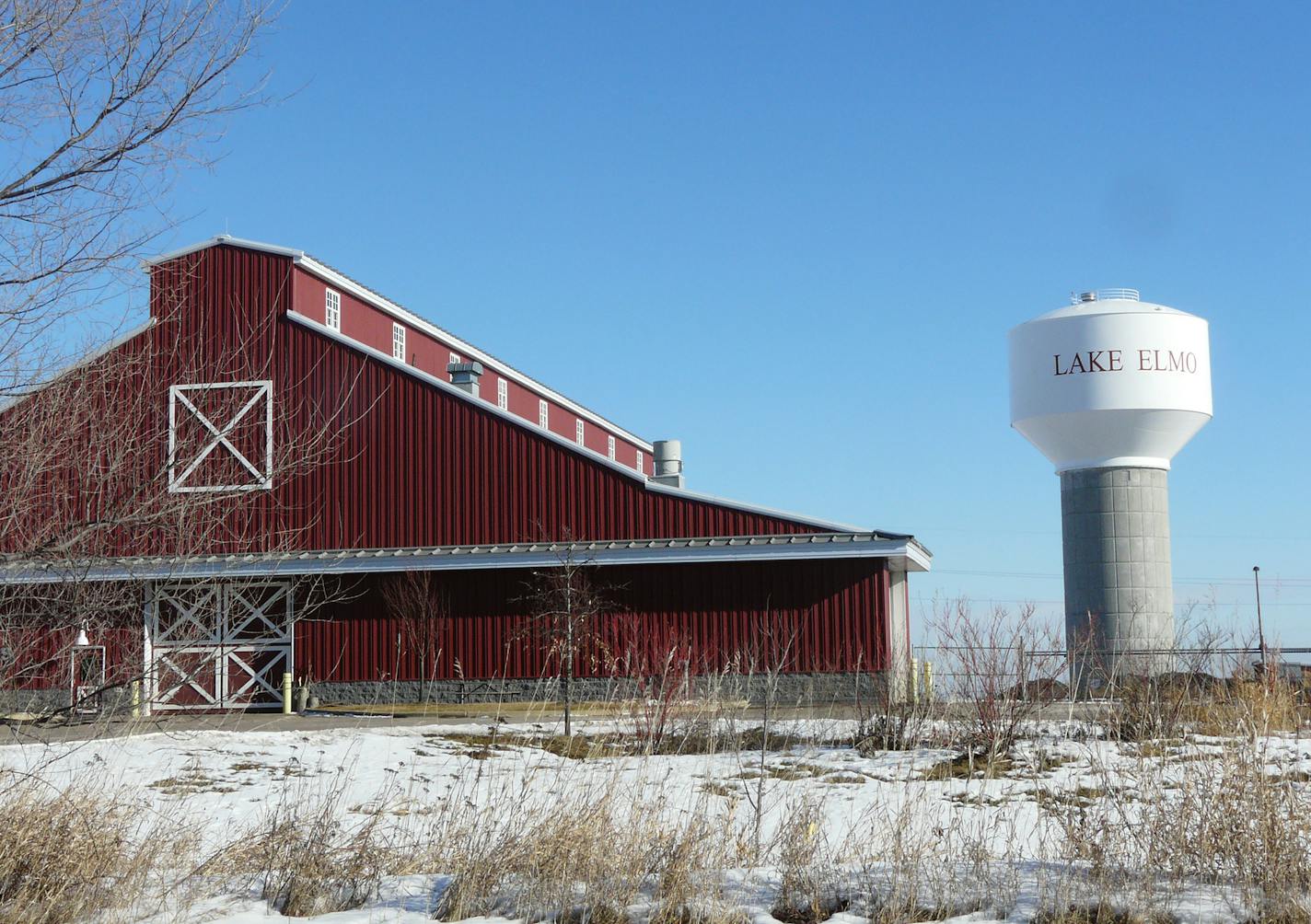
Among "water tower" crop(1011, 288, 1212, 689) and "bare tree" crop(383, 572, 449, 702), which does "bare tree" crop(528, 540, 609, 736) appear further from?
"water tower" crop(1011, 288, 1212, 689)

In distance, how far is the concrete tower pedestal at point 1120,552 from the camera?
33.8m

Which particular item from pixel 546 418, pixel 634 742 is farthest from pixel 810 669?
pixel 546 418

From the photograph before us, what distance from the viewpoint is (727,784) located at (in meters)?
14.2

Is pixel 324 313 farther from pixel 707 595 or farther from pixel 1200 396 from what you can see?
pixel 1200 396

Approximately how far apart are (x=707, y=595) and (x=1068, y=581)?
36.8ft

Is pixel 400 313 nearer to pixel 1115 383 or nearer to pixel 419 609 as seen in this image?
pixel 419 609

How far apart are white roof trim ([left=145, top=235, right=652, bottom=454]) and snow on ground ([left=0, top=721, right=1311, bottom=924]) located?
11.3 m

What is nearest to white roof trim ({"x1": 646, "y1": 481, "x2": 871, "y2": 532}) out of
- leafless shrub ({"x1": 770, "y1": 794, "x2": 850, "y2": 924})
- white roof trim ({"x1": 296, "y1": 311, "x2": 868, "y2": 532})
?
white roof trim ({"x1": 296, "y1": 311, "x2": 868, "y2": 532})

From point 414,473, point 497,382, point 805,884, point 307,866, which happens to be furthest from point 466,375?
point 805,884

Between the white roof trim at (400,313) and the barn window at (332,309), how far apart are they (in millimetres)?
268

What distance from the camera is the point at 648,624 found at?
2856cm

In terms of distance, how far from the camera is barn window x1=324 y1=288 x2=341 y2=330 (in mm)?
33031

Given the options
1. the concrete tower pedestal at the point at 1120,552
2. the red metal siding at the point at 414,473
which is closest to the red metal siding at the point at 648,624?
the red metal siding at the point at 414,473

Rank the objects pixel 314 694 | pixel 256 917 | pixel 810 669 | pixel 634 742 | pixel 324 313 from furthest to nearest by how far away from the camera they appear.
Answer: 1. pixel 324 313
2. pixel 314 694
3. pixel 810 669
4. pixel 634 742
5. pixel 256 917
